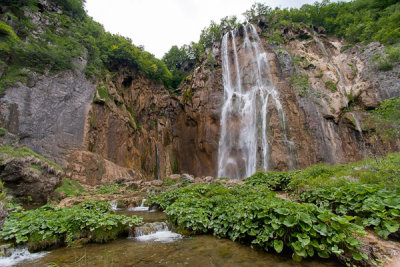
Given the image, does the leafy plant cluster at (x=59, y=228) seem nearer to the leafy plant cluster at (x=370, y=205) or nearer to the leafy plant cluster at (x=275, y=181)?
the leafy plant cluster at (x=370, y=205)

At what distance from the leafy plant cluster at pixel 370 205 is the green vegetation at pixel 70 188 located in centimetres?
1279

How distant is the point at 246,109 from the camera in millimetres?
20641

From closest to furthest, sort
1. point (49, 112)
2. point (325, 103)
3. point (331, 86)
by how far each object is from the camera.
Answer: point (49, 112), point (325, 103), point (331, 86)

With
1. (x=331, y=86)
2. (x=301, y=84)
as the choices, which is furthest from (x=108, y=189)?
(x=331, y=86)

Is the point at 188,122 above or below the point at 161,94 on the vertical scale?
below

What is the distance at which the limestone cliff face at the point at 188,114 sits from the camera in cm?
1477

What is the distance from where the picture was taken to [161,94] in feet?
88.1

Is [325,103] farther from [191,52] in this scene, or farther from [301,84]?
[191,52]

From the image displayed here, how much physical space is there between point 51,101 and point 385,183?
1934 centimetres

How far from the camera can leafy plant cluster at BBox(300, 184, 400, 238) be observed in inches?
128

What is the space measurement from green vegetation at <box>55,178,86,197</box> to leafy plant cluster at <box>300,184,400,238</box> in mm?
12789

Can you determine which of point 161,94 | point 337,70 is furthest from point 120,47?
point 337,70

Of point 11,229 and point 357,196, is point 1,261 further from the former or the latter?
point 357,196

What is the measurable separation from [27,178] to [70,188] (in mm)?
3916
